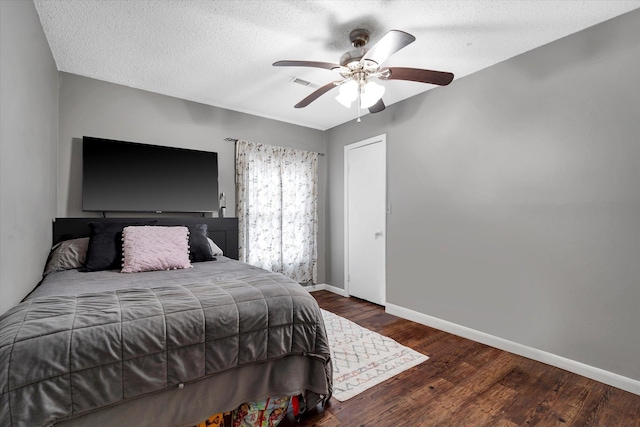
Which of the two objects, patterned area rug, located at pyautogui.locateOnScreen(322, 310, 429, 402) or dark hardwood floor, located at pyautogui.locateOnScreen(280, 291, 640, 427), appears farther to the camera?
patterned area rug, located at pyautogui.locateOnScreen(322, 310, 429, 402)

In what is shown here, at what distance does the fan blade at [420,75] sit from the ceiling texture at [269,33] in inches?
13.5

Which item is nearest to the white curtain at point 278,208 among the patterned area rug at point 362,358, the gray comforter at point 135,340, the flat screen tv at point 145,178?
the flat screen tv at point 145,178

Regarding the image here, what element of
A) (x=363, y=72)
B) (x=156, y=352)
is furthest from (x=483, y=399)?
(x=363, y=72)

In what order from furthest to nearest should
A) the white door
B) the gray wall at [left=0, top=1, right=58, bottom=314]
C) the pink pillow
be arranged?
the white door → the pink pillow → the gray wall at [left=0, top=1, right=58, bottom=314]

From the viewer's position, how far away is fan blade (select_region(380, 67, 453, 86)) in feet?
6.85

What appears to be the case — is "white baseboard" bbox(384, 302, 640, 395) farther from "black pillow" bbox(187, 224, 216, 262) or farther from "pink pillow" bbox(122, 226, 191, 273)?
"pink pillow" bbox(122, 226, 191, 273)

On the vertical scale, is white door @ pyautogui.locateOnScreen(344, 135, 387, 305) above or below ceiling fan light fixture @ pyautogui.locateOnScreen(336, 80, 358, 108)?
below

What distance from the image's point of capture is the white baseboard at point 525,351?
201 cm

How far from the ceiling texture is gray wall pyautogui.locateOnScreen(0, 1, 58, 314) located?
35 cm

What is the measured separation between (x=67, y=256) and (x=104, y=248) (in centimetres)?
29

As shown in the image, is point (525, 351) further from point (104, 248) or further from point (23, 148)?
point (23, 148)

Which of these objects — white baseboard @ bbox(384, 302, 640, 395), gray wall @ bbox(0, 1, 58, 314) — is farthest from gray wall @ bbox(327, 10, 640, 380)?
gray wall @ bbox(0, 1, 58, 314)

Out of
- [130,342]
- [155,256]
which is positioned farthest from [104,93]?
[130,342]

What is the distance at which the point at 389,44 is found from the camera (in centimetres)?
178
